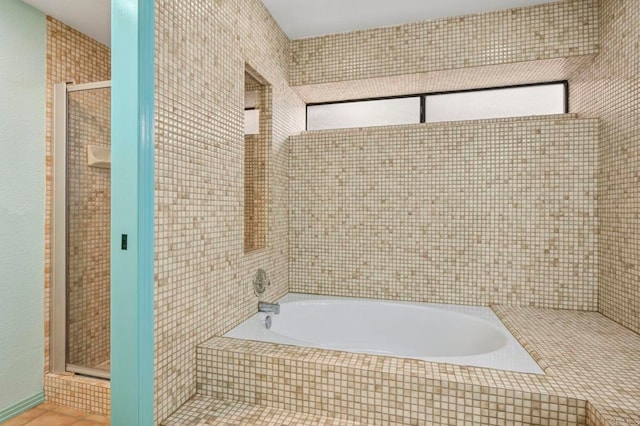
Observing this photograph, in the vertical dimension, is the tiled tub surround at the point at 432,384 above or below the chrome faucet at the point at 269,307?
below

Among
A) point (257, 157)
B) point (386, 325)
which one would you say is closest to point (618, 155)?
point (386, 325)

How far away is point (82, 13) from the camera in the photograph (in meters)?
2.04

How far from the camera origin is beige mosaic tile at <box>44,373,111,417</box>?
1.84 m

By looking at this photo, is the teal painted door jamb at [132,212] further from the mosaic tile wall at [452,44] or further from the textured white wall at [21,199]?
the mosaic tile wall at [452,44]

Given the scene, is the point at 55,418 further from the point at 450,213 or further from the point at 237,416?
the point at 450,213

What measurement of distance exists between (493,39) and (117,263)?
8.10 feet

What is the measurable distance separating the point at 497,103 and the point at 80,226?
289 centimetres

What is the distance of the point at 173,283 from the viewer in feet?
4.84

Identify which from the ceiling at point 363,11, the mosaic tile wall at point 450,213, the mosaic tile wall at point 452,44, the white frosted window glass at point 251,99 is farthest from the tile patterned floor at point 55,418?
the ceiling at point 363,11

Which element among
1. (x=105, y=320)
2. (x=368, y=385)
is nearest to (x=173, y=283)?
(x=368, y=385)

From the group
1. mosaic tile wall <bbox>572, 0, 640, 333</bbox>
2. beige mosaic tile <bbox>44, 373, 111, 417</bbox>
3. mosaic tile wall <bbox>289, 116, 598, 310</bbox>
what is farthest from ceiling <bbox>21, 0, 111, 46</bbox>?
mosaic tile wall <bbox>572, 0, 640, 333</bbox>

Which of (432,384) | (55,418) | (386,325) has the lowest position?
(55,418)

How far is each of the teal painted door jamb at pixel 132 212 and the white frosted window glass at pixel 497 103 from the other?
2.10m

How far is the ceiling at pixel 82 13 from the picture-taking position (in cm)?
193
